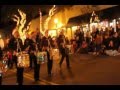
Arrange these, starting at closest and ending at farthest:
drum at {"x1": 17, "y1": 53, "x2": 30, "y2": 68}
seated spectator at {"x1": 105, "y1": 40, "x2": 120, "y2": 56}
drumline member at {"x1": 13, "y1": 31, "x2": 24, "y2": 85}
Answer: drumline member at {"x1": 13, "y1": 31, "x2": 24, "y2": 85} → drum at {"x1": 17, "y1": 53, "x2": 30, "y2": 68} → seated spectator at {"x1": 105, "y1": 40, "x2": 120, "y2": 56}

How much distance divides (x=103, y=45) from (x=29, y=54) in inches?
74.4

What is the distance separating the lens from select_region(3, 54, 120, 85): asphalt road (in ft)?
41.6

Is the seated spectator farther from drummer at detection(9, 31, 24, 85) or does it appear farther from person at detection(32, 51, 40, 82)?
drummer at detection(9, 31, 24, 85)

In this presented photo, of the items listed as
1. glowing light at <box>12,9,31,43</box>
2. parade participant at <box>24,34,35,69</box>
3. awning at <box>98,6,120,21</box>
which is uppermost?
awning at <box>98,6,120,21</box>

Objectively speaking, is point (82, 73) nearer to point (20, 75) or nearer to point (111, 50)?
point (111, 50)

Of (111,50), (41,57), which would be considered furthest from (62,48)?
(111,50)

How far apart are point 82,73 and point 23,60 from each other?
60.4 inches

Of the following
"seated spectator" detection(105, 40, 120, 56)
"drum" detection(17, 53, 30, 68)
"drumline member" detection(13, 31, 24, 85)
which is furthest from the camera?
"seated spectator" detection(105, 40, 120, 56)

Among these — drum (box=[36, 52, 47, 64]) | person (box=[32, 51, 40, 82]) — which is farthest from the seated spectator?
person (box=[32, 51, 40, 82])

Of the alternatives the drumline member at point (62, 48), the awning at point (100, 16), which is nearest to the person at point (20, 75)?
the drumline member at point (62, 48)

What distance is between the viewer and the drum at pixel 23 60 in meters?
12.6

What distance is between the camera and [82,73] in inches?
507

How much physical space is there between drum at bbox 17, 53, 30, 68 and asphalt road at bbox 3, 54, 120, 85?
180mm
